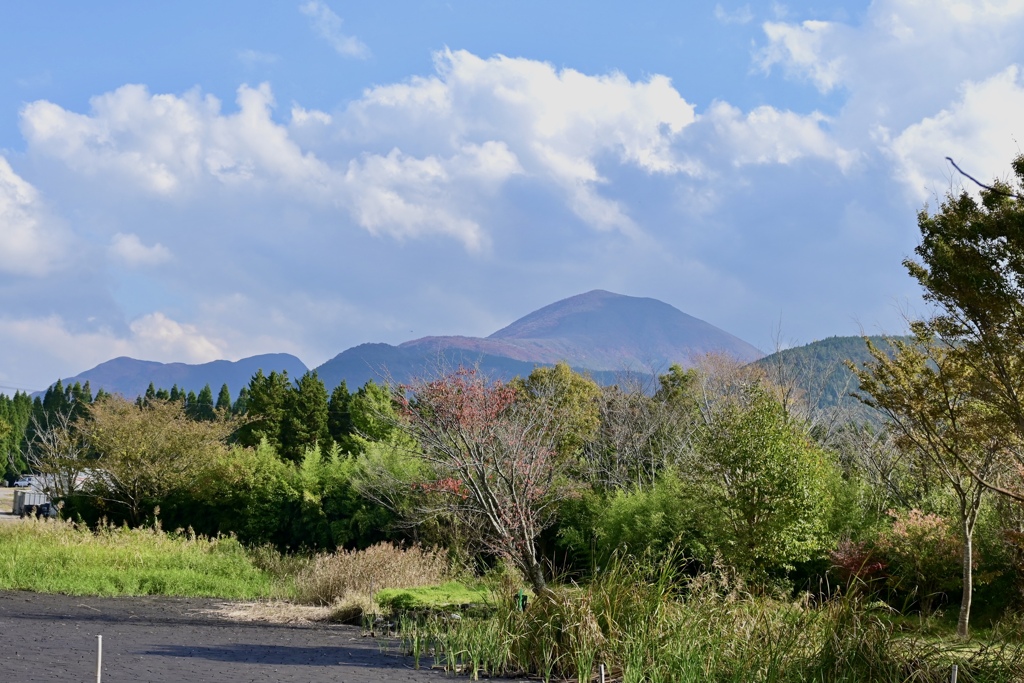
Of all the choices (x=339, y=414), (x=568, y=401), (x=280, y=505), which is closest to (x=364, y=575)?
(x=280, y=505)

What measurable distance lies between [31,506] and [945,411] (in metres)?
31.2

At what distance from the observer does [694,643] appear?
6910mm

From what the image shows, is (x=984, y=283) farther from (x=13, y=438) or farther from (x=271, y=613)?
(x=13, y=438)

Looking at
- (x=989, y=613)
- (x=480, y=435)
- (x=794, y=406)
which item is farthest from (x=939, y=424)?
(x=794, y=406)

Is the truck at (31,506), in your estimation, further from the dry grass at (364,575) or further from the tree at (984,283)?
the tree at (984,283)

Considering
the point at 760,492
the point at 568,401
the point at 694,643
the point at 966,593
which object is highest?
the point at 568,401

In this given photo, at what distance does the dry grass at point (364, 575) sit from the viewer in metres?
14.9

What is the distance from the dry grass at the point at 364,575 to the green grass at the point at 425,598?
887mm

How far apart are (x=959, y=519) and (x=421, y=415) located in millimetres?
9138

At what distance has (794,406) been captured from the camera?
30078mm

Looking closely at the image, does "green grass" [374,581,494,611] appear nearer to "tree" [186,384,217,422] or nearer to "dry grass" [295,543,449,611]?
"dry grass" [295,543,449,611]

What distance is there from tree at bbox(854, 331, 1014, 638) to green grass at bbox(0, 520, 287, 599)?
10316 mm

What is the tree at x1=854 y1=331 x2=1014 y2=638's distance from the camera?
12305mm

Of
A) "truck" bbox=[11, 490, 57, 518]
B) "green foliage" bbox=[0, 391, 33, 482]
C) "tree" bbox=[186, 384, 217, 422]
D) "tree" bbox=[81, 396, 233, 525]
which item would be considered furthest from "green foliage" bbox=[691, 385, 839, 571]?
"green foliage" bbox=[0, 391, 33, 482]
